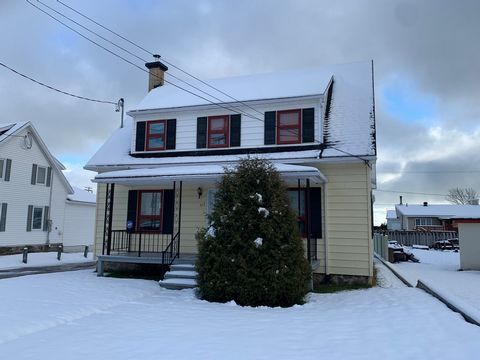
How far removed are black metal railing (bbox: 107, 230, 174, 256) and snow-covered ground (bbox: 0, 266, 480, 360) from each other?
12.7ft

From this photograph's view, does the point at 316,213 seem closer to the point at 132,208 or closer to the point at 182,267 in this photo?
the point at 182,267

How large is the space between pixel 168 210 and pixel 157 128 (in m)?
3.11

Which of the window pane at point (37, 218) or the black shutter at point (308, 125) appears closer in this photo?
the black shutter at point (308, 125)

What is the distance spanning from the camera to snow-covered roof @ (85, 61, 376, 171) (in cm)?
1255

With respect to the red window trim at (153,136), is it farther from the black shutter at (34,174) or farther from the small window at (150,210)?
the black shutter at (34,174)

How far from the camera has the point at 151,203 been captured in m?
14.3

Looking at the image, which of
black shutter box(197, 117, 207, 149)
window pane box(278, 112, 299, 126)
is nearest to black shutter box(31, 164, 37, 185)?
black shutter box(197, 117, 207, 149)

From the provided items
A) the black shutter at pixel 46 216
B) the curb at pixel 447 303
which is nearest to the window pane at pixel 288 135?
the curb at pixel 447 303

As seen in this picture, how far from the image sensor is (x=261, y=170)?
956 centimetres

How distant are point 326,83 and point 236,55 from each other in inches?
175

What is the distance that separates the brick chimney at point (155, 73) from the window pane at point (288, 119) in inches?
273

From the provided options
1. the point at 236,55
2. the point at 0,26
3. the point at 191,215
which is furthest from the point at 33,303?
the point at 236,55

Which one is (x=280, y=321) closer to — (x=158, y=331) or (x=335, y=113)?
(x=158, y=331)

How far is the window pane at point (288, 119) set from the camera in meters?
13.3
